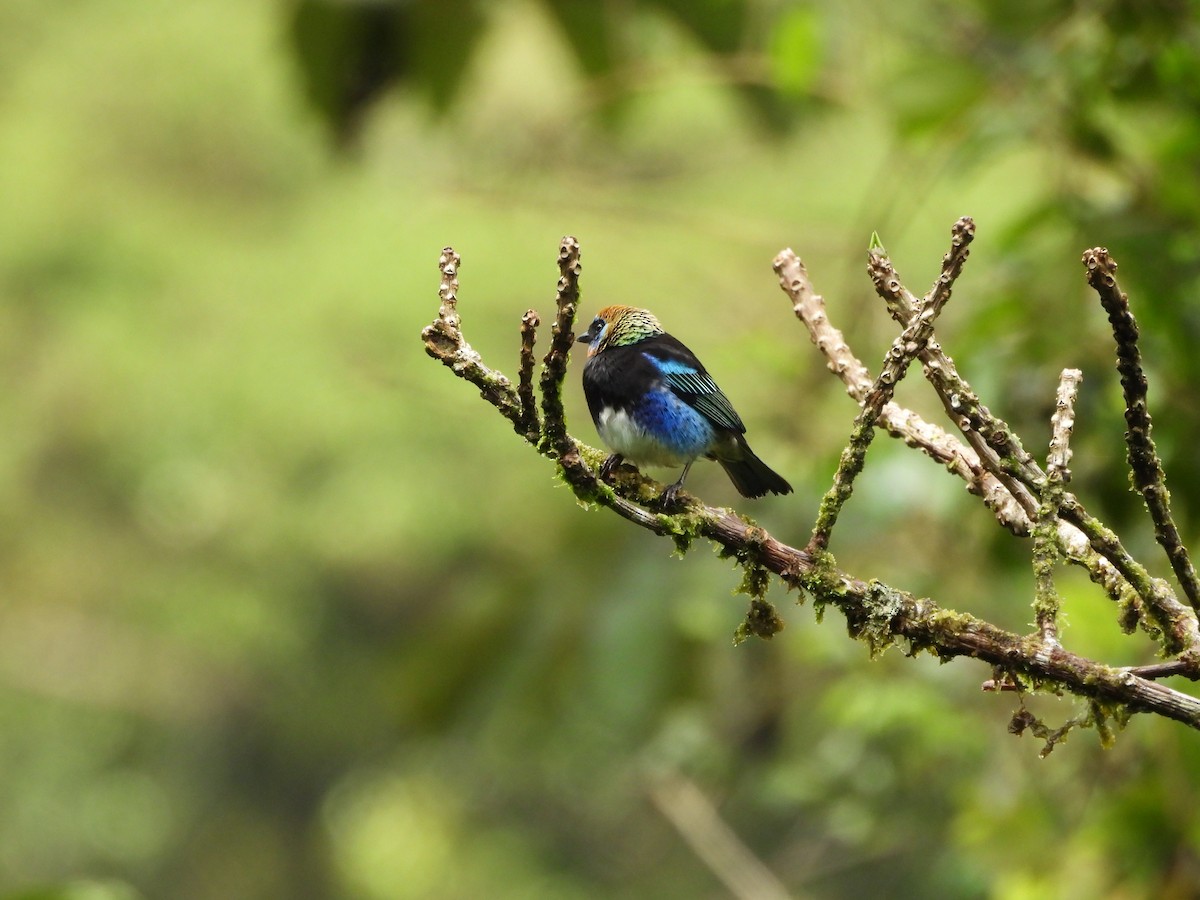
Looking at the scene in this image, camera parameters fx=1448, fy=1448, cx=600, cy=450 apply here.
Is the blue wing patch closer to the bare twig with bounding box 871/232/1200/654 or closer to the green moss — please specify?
the green moss

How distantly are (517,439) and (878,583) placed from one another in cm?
1148

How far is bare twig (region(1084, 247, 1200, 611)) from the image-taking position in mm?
1305

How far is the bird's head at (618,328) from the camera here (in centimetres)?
247

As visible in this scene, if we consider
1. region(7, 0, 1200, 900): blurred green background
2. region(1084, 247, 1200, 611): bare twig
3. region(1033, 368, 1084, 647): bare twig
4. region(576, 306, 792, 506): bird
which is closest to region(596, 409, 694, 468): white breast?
region(576, 306, 792, 506): bird

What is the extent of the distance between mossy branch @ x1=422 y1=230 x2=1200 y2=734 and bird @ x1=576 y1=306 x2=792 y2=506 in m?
0.50

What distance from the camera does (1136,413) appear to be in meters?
1.41

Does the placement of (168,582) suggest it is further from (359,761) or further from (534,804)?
(534,804)

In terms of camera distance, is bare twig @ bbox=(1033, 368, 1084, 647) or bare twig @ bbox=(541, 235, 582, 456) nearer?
bare twig @ bbox=(541, 235, 582, 456)

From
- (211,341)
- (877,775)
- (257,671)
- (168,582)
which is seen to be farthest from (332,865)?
(877,775)

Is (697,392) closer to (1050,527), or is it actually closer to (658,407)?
(658,407)

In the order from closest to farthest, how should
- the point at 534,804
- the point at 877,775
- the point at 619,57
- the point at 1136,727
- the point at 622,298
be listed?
the point at 1136,727 < the point at 619,57 < the point at 877,775 < the point at 622,298 < the point at 534,804

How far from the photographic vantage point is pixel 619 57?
524cm

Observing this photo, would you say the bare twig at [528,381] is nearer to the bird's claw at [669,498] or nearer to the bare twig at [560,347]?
the bare twig at [560,347]

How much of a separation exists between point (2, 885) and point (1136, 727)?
1246cm
